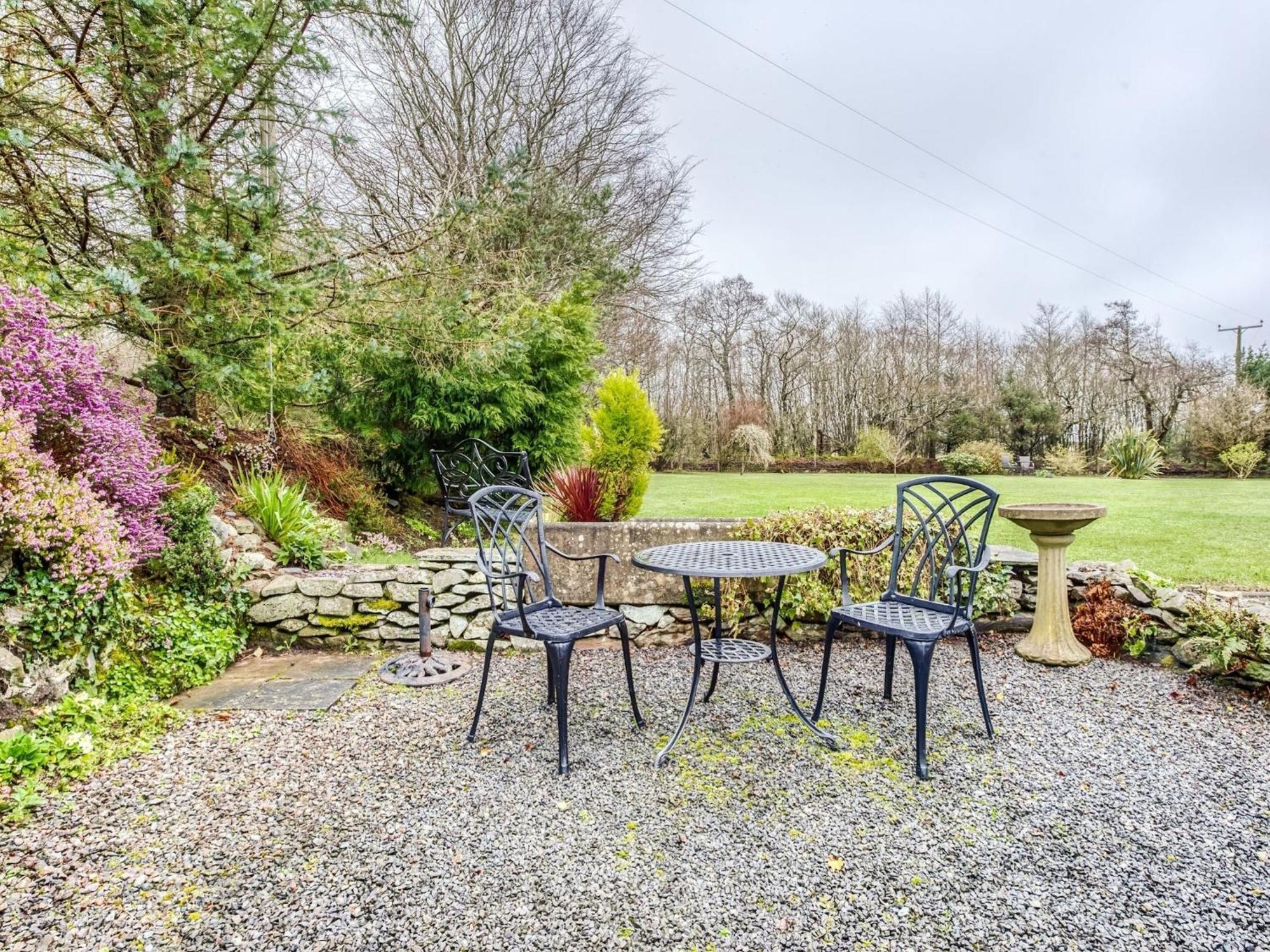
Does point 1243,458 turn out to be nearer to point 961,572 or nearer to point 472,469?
point 961,572

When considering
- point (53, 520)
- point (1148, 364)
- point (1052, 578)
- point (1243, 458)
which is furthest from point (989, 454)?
point (53, 520)

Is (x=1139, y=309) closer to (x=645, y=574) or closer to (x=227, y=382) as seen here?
(x=645, y=574)

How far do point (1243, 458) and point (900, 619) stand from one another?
15.4m

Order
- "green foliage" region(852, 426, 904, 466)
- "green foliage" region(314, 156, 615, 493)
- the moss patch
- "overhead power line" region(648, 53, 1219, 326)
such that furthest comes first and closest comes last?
1. "green foliage" region(852, 426, 904, 466)
2. "overhead power line" region(648, 53, 1219, 326)
3. "green foliage" region(314, 156, 615, 493)
4. the moss patch

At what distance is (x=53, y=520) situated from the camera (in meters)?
2.36

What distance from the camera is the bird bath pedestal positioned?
10.0 ft

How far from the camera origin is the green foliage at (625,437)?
5102 mm

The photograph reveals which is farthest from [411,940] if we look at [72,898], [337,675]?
[337,675]

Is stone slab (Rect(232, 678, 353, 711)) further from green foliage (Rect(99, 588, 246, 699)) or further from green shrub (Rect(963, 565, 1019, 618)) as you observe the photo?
green shrub (Rect(963, 565, 1019, 618))

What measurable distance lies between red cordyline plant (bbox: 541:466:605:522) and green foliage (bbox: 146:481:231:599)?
197cm

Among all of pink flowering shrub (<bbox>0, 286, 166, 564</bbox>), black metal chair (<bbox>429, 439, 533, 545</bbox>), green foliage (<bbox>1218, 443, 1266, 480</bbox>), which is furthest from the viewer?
green foliage (<bbox>1218, 443, 1266, 480</bbox>)

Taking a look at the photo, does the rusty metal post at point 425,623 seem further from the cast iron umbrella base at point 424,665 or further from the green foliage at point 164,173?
the green foliage at point 164,173

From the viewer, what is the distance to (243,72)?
2.64 m

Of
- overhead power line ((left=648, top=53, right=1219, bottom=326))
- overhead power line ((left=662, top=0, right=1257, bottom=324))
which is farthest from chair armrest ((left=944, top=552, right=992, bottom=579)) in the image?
Answer: overhead power line ((left=648, top=53, right=1219, bottom=326))
